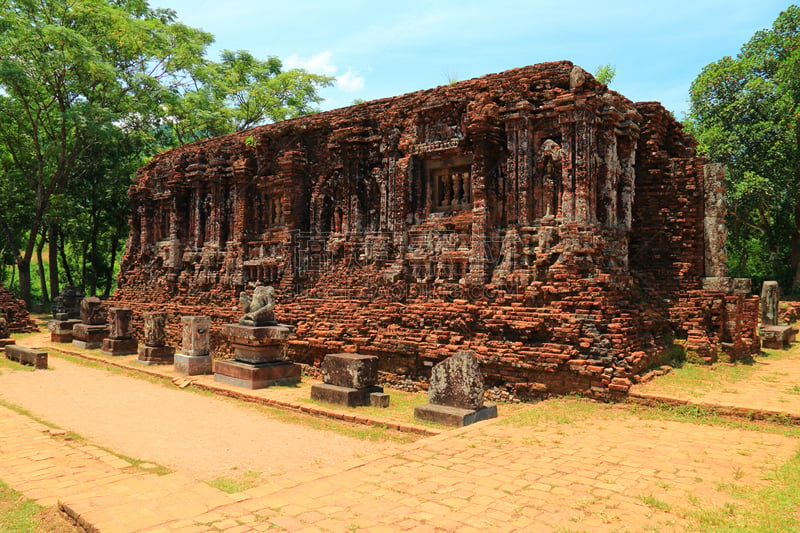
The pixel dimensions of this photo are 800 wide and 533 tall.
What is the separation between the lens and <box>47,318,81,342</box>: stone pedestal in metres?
17.7

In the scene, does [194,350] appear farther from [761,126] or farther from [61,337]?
[761,126]

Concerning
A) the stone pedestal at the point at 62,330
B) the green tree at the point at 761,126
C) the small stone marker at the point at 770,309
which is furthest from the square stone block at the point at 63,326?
the green tree at the point at 761,126

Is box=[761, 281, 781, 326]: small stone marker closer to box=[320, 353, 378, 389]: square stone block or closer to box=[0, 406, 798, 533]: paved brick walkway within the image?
box=[0, 406, 798, 533]: paved brick walkway

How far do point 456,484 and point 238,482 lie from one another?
227 centimetres

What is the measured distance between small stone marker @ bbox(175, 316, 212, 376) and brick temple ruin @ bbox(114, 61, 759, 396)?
1784 mm

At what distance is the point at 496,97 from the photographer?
10.3 metres

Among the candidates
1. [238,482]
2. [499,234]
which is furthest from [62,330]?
[238,482]

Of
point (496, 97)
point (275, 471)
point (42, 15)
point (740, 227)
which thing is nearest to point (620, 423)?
point (275, 471)

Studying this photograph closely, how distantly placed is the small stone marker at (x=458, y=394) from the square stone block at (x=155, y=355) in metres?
8.69

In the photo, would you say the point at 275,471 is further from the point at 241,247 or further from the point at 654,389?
the point at 241,247

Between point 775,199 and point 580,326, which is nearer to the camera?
point 580,326

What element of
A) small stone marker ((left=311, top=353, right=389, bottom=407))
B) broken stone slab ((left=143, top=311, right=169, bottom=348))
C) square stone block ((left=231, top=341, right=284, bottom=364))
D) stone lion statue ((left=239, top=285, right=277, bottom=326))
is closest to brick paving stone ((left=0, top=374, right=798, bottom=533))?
small stone marker ((left=311, top=353, right=389, bottom=407))

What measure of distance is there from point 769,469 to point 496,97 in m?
7.45

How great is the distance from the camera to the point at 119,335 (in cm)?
1540
